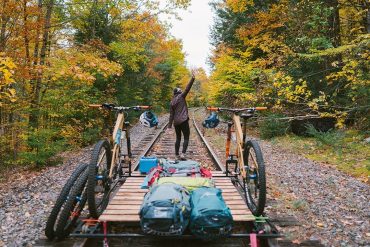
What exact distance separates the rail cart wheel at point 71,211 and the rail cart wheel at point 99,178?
0.64 feet

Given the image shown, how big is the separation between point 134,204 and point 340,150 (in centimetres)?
826

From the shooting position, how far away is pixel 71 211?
4.70 meters

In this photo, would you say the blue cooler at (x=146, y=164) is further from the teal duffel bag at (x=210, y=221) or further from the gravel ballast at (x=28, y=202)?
the teal duffel bag at (x=210, y=221)

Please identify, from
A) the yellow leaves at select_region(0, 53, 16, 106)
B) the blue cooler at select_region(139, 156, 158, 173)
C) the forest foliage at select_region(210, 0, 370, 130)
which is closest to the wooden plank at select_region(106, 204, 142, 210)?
the blue cooler at select_region(139, 156, 158, 173)

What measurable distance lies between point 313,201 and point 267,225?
2.29m

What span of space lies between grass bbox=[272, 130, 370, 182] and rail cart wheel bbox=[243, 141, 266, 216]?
4369 millimetres

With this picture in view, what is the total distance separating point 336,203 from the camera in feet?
20.8

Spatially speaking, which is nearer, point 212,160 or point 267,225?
point 267,225

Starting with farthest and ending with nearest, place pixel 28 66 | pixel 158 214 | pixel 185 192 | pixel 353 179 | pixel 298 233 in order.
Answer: pixel 28 66
pixel 353 179
pixel 298 233
pixel 185 192
pixel 158 214

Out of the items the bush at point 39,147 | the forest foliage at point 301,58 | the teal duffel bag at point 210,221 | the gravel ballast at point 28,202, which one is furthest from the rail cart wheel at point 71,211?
the forest foliage at point 301,58

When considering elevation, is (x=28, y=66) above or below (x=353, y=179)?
above

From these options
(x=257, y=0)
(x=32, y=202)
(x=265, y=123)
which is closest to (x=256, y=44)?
(x=257, y=0)

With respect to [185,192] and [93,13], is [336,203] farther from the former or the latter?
[93,13]

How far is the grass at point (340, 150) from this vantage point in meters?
9.64
